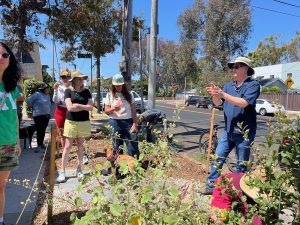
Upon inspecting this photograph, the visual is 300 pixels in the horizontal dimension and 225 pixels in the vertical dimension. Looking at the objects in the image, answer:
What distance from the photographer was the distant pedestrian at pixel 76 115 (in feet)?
17.5

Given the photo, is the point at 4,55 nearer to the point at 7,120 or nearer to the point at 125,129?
the point at 7,120

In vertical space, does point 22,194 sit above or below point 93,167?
below

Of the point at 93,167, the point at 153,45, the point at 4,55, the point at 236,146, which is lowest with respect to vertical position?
the point at 93,167

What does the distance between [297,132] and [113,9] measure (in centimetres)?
1637

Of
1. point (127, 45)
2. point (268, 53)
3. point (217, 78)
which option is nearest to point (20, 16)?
point (127, 45)

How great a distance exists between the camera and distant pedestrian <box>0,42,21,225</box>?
315 cm

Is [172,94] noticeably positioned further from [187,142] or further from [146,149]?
[146,149]

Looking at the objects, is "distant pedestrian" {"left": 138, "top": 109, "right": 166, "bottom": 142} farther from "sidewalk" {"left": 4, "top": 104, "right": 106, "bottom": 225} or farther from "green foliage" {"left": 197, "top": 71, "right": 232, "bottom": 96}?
"green foliage" {"left": 197, "top": 71, "right": 232, "bottom": 96}

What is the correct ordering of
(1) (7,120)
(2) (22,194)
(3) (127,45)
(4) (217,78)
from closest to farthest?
1. (1) (7,120)
2. (2) (22,194)
3. (3) (127,45)
4. (4) (217,78)

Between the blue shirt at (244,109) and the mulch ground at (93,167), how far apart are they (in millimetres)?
754

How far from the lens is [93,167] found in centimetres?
348

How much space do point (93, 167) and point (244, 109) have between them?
1.81 metres

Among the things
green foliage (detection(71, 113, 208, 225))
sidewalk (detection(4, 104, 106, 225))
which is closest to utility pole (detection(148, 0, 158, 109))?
sidewalk (detection(4, 104, 106, 225))

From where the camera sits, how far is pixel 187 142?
10875 millimetres
